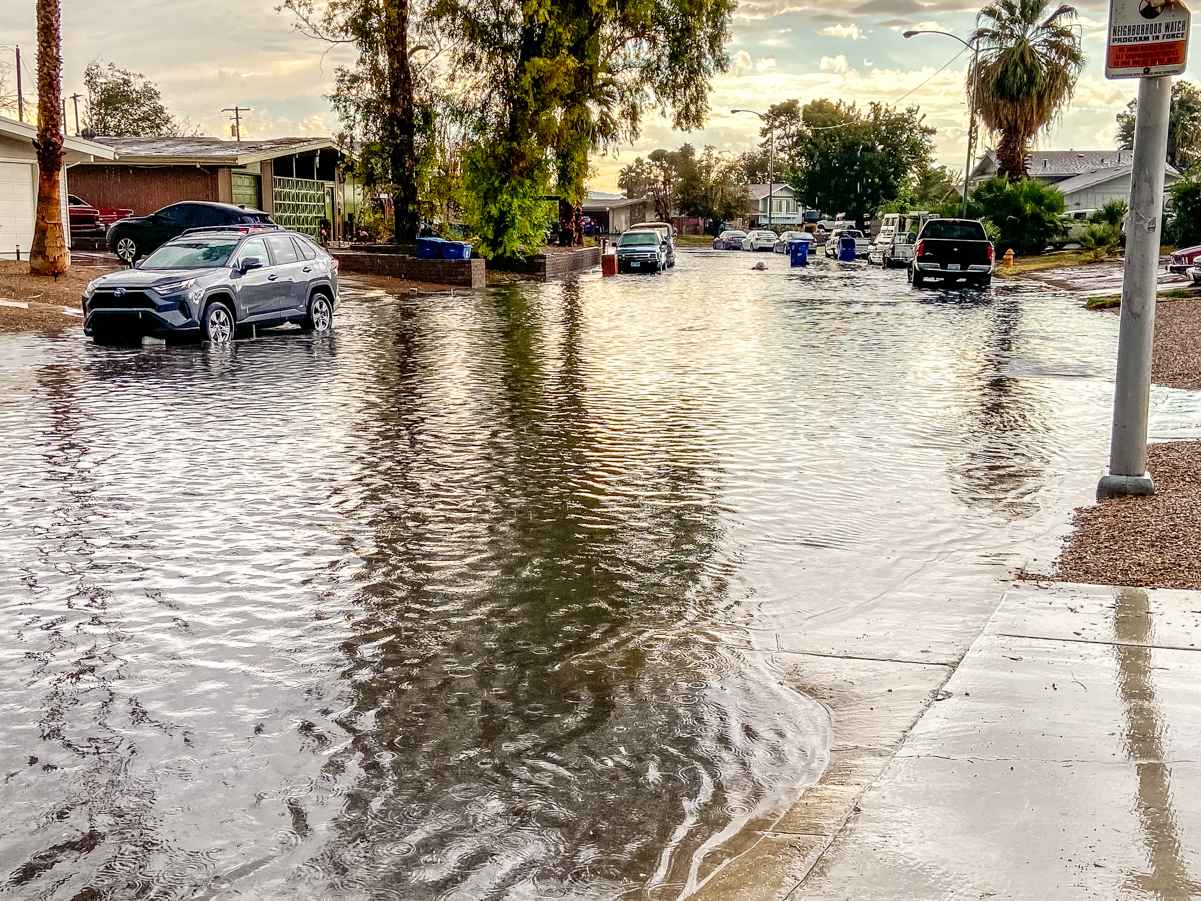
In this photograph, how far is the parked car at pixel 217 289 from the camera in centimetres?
1962

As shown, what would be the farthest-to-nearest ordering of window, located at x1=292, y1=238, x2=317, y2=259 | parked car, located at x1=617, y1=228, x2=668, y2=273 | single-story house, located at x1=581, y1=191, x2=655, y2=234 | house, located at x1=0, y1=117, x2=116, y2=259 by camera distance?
single-story house, located at x1=581, y1=191, x2=655, y2=234 < parked car, located at x1=617, y1=228, x2=668, y2=273 < house, located at x1=0, y1=117, x2=116, y2=259 < window, located at x1=292, y1=238, x2=317, y2=259

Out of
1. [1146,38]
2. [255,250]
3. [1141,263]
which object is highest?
[1146,38]

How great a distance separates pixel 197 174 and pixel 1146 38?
4554cm

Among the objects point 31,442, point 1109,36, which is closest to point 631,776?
point 1109,36

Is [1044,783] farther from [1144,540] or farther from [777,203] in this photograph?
[777,203]

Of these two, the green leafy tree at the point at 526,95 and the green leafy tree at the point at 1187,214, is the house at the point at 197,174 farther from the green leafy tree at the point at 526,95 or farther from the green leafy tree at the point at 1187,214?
the green leafy tree at the point at 1187,214

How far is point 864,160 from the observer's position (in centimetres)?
10819

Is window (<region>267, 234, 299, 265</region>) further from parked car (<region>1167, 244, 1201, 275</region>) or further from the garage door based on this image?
parked car (<region>1167, 244, 1201, 275</region>)

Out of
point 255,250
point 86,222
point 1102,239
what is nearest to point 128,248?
point 86,222

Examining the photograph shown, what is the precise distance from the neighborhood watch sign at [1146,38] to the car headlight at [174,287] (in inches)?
568

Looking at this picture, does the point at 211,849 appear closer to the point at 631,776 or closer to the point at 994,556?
the point at 631,776

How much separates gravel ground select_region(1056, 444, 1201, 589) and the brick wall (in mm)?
45107

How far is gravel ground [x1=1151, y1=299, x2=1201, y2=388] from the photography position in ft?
53.4

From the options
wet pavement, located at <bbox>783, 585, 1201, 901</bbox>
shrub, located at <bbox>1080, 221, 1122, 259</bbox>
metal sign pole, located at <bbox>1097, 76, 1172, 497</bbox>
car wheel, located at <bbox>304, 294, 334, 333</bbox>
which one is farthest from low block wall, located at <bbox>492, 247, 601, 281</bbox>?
wet pavement, located at <bbox>783, 585, 1201, 901</bbox>
